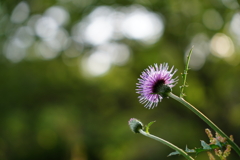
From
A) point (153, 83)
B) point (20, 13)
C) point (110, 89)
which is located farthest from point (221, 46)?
point (153, 83)

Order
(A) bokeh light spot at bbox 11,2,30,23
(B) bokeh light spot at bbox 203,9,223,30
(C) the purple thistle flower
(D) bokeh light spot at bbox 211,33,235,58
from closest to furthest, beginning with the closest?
(C) the purple thistle flower
(D) bokeh light spot at bbox 211,33,235,58
(B) bokeh light spot at bbox 203,9,223,30
(A) bokeh light spot at bbox 11,2,30,23

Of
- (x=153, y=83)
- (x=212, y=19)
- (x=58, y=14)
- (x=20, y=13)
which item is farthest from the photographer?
(x=58, y=14)

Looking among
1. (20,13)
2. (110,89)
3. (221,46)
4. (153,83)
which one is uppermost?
(153,83)

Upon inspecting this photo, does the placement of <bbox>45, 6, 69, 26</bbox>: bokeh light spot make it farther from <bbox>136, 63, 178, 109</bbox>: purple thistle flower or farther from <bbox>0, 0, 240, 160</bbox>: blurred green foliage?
<bbox>136, 63, 178, 109</bbox>: purple thistle flower

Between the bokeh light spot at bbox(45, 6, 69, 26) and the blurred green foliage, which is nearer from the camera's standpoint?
the blurred green foliage

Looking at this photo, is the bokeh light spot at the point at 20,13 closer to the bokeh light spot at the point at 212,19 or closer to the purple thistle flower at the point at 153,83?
the bokeh light spot at the point at 212,19

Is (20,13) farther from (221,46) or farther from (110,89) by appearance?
(221,46)

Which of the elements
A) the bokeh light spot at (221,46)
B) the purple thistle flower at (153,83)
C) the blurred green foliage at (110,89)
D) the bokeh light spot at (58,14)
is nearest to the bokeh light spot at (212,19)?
the blurred green foliage at (110,89)

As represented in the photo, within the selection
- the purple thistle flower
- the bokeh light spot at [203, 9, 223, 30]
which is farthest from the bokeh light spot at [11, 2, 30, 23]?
the purple thistle flower
